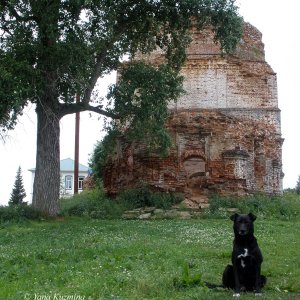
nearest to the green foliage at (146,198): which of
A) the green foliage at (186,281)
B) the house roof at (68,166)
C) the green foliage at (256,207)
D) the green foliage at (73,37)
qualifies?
the green foliage at (256,207)

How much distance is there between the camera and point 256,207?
19547mm

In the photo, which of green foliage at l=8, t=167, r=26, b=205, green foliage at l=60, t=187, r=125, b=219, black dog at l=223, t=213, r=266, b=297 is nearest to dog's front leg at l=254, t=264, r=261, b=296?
black dog at l=223, t=213, r=266, b=297

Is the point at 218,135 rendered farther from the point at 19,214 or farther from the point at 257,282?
the point at 257,282

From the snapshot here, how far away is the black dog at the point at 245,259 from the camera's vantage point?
6.54 meters

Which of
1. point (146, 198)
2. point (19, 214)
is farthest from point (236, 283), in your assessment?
point (146, 198)

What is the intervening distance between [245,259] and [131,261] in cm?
260

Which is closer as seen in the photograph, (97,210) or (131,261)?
(131,261)

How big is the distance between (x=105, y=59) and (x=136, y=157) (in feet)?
14.8

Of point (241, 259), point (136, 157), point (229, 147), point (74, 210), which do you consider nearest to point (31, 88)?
point (74, 210)

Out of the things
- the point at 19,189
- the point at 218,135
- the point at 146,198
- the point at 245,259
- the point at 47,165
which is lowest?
the point at 245,259

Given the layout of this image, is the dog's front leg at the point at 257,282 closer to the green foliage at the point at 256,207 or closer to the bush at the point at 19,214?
the bush at the point at 19,214

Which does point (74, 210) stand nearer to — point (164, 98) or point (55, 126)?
point (55, 126)

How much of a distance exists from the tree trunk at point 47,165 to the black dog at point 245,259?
11.4 m

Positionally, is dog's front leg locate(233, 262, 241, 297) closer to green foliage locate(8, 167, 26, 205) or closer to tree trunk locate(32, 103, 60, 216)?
tree trunk locate(32, 103, 60, 216)
